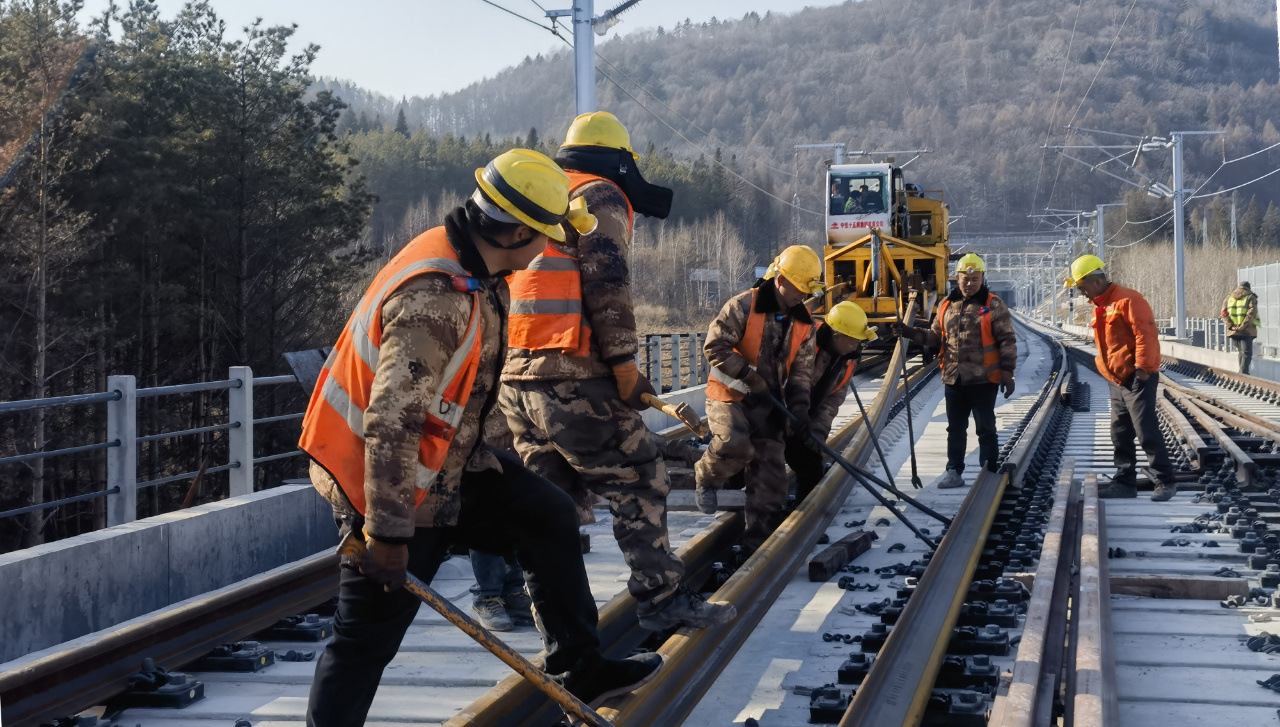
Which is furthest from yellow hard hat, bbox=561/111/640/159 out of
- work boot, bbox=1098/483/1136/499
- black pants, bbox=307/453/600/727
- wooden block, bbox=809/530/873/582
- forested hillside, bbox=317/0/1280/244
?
forested hillside, bbox=317/0/1280/244

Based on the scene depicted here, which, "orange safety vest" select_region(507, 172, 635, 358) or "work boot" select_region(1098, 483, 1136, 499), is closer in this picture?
"orange safety vest" select_region(507, 172, 635, 358)

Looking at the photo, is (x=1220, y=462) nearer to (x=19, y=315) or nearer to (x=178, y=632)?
(x=178, y=632)

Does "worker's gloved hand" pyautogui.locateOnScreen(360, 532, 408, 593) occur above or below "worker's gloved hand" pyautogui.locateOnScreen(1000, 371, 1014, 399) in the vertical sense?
below

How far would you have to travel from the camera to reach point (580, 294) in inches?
174

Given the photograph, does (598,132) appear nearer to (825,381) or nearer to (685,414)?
(685,414)

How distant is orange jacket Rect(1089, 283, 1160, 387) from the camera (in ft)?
29.0

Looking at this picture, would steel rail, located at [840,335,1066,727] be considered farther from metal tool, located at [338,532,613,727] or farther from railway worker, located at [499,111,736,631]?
metal tool, located at [338,532,613,727]

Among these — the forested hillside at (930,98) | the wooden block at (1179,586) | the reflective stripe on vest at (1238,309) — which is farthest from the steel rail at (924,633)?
the forested hillside at (930,98)

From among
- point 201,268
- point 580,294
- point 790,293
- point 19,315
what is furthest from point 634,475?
point 201,268

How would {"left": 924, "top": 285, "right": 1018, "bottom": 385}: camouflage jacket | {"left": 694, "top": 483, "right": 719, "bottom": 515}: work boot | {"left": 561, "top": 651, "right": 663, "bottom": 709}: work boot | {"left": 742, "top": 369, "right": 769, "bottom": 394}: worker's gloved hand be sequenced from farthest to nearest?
{"left": 924, "top": 285, "right": 1018, "bottom": 385}: camouflage jacket → {"left": 694, "top": 483, "right": 719, "bottom": 515}: work boot → {"left": 742, "top": 369, "right": 769, "bottom": 394}: worker's gloved hand → {"left": 561, "top": 651, "right": 663, "bottom": 709}: work boot

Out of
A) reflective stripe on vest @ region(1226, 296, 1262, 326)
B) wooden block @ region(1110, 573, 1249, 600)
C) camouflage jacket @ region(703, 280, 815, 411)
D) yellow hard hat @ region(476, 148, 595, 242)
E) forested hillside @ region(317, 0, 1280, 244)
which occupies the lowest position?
wooden block @ region(1110, 573, 1249, 600)

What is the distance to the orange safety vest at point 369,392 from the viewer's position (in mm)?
2953

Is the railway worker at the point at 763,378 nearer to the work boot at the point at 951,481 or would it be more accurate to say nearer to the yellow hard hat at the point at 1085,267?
the work boot at the point at 951,481

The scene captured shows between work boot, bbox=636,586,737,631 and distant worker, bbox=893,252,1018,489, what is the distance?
5.12 m
